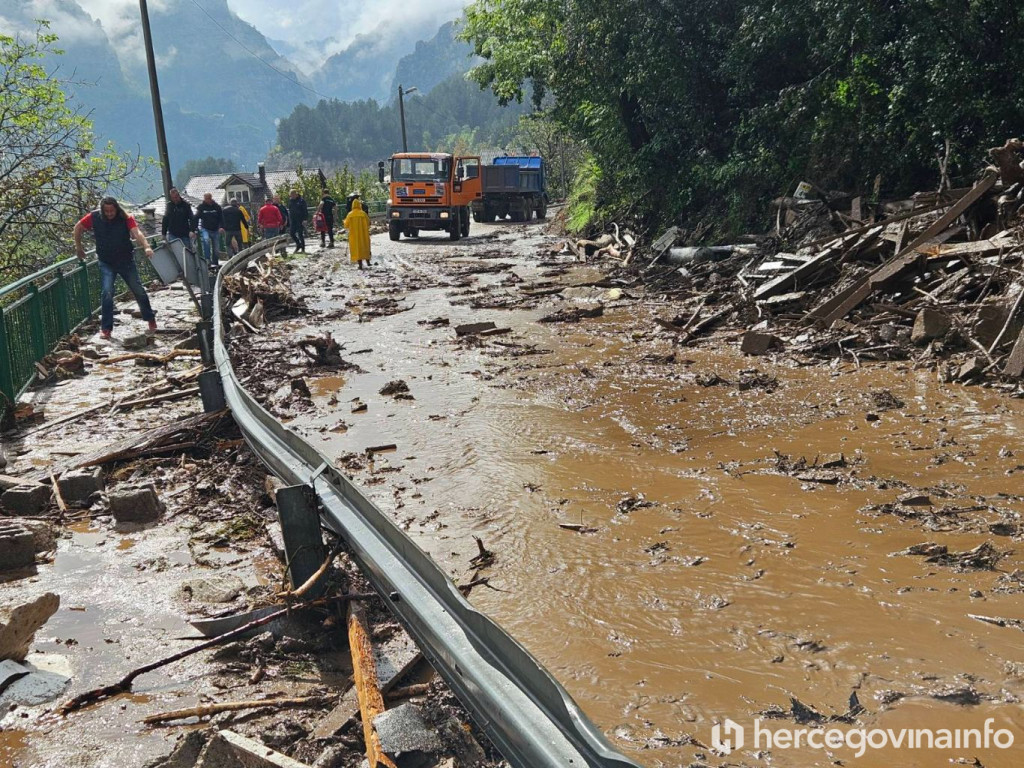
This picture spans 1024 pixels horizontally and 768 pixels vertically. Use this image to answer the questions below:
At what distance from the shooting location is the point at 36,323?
1088 cm

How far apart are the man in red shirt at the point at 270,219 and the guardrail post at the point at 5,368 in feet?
60.9

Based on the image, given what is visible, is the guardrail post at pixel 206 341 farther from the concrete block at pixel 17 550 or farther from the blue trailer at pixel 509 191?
the blue trailer at pixel 509 191

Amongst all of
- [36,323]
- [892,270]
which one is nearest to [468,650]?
[892,270]

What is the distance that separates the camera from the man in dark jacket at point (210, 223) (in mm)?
21234

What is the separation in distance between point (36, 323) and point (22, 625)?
8.26m

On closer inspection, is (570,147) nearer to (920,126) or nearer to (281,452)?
(920,126)

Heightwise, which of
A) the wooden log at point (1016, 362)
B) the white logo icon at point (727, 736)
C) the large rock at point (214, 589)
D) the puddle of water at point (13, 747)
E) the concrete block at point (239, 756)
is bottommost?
the white logo icon at point (727, 736)

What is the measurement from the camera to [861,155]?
51.8 feet

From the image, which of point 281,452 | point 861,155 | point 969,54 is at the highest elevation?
point 969,54

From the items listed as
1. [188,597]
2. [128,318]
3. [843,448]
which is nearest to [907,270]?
[843,448]

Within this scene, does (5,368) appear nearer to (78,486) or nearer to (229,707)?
(78,486)

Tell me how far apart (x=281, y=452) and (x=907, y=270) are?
8685 mm

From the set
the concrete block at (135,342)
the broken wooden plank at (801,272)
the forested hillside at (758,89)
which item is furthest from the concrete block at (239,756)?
the forested hillside at (758,89)

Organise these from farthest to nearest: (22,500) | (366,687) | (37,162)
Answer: (37,162) < (22,500) < (366,687)
